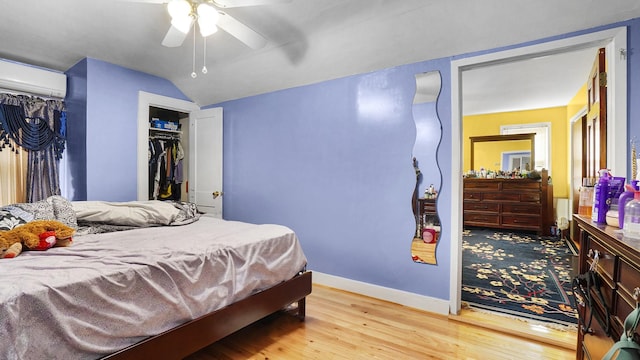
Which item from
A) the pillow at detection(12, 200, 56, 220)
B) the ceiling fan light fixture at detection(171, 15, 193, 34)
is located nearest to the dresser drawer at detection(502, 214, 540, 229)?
the ceiling fan light fixture at detection(171, 15, 193, 34)

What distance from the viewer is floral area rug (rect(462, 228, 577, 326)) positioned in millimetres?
2666

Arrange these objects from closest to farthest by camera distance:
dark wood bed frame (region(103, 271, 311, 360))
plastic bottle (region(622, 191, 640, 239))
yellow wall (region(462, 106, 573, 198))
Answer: plastic bottle (region(622, 191, 640, 239)) → dark wood bed frame (region(103, 271, 311, 360)) → yellow wall (region(462, 106, 573, 198))

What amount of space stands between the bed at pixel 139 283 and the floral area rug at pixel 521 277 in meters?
1.79

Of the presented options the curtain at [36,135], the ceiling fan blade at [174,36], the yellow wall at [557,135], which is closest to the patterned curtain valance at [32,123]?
the curtain at [36,135]

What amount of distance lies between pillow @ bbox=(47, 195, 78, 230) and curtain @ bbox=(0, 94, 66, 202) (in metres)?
1.39

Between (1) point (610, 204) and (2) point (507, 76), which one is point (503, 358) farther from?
(2) point (507, 76)

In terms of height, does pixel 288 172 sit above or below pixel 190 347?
above

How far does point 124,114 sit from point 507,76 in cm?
474

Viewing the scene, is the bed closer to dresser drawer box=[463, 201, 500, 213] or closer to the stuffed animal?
the stuffed animal

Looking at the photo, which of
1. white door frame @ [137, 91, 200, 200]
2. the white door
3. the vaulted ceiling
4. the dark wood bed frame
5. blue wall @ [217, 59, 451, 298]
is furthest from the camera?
the white door

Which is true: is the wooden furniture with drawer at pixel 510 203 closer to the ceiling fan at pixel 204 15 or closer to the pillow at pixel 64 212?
the ceiling fan at pixel 204 15

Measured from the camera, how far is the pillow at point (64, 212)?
2.19m

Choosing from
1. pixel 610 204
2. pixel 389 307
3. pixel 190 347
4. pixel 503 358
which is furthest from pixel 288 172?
pixel 610 204

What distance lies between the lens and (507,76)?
13.5ft
